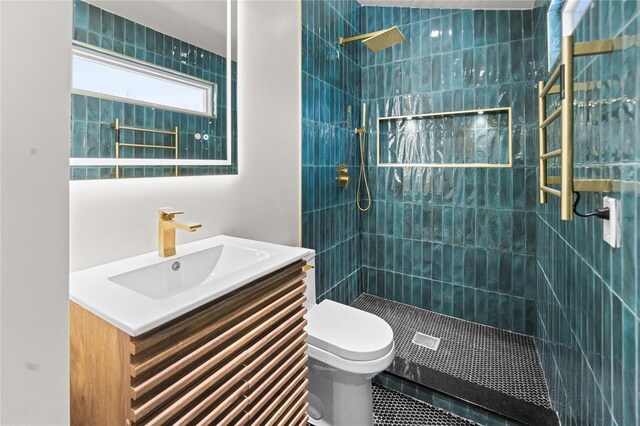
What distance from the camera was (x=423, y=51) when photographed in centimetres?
268

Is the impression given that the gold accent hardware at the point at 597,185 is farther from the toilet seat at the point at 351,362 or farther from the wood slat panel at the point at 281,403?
the wood slat panel at the point at 281,403

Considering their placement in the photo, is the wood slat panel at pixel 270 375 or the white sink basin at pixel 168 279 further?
the wood slat panel at pixel 270 375

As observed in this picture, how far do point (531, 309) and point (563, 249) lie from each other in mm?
1202

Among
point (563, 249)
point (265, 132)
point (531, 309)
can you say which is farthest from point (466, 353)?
point (265, 132)

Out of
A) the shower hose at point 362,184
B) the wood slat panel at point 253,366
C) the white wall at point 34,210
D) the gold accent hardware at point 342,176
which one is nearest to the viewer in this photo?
the white wall at point 34,210

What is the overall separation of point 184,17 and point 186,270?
3.51 ft

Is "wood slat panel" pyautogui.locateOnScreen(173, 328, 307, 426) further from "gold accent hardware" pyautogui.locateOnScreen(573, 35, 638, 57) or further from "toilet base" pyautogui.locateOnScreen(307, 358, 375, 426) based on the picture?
"gold accent hardware" pyautogui.locateOnScreen(573, 35, 638, 57)

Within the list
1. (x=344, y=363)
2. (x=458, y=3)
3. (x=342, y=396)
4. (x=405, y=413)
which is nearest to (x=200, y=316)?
(x=344, y=363)

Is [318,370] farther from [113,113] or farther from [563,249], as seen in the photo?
[113,113]

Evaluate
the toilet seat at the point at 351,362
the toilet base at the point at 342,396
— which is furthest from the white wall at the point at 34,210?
the toilet base at the point at 342,396

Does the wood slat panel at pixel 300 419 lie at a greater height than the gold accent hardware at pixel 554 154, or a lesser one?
lesser

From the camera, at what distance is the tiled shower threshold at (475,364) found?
174 cm

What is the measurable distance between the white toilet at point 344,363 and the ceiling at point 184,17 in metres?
1.46

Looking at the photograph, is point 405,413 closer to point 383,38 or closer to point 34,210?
point 34,210
